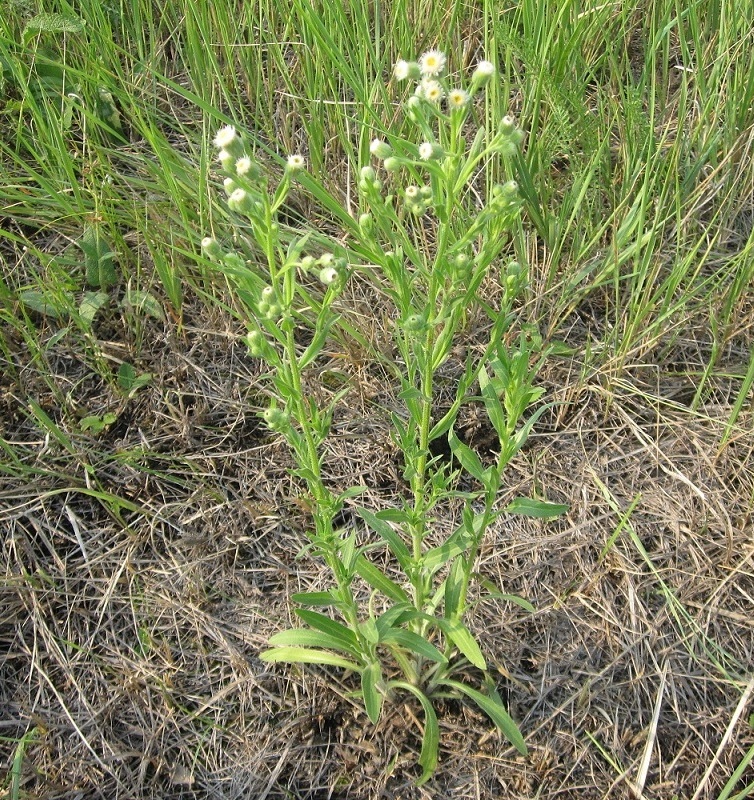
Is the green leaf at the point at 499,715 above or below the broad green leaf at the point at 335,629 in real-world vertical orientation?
below

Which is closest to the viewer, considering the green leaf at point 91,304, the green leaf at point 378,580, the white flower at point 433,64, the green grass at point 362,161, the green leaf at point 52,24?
the white flower at point 433,64

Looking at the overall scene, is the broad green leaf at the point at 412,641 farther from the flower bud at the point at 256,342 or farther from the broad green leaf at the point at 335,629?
the flower bud at the point at 256,342

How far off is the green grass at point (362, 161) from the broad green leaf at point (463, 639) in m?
0.84

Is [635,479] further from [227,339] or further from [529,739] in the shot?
[227,339]

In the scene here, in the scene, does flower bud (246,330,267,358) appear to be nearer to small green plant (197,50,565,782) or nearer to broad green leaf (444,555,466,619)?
small green plant (197,50,565,782)

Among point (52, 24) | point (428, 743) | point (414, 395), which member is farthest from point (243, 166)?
point (52, 24)

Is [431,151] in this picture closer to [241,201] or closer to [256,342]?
[241,201]

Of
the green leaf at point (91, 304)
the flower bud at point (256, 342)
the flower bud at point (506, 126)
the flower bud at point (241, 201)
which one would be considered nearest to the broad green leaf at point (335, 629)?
the flower bud at point (256, 342)

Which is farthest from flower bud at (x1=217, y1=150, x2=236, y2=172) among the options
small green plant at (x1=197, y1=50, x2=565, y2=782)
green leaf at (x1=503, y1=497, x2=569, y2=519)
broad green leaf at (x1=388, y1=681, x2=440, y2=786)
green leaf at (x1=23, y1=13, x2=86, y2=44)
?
green leaf at (x1=23, y1=13, x2=86, y2=44)

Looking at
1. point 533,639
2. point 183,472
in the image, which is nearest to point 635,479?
point 533,639

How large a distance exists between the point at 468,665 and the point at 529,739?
0.21 m

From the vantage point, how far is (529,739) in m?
1.79

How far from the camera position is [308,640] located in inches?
66.3

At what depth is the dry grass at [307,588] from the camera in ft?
5.81
